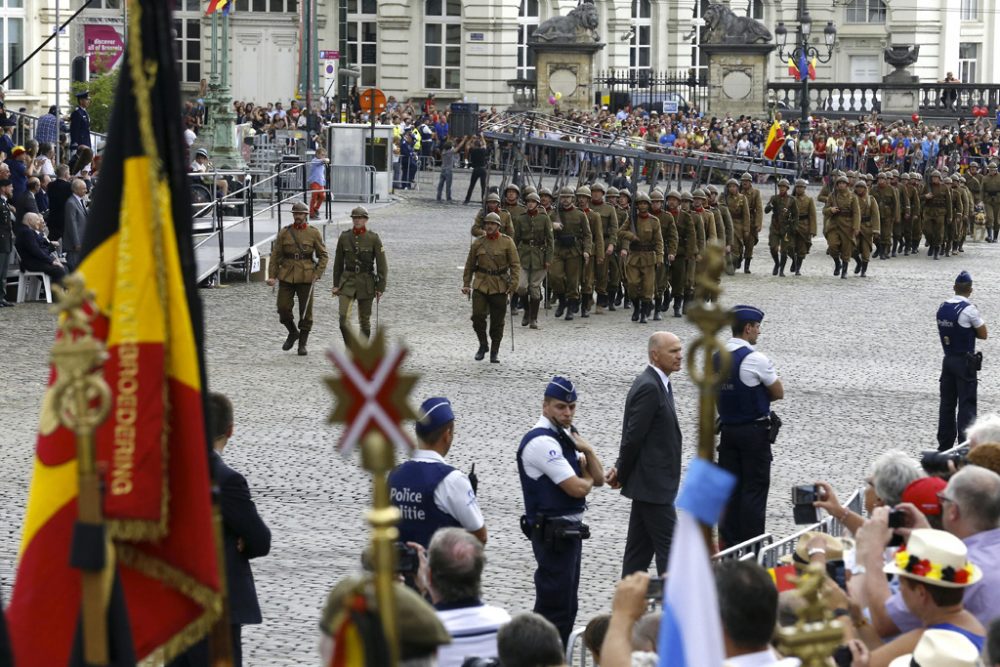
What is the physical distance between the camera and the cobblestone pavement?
1041 cm

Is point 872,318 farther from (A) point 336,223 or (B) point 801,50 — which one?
(B) point 801,50

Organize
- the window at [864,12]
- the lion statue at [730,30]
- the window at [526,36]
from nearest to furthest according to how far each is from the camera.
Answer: the lion statue at [730,30] < the window at [526,36] < the window at [864,12]

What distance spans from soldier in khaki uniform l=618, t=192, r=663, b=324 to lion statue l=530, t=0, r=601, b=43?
29.2 meters

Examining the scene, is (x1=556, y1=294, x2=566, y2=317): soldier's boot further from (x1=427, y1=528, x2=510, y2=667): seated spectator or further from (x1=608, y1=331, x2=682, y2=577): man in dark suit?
(x1=427, y1=528, x2=510, y2=667): seated spectator

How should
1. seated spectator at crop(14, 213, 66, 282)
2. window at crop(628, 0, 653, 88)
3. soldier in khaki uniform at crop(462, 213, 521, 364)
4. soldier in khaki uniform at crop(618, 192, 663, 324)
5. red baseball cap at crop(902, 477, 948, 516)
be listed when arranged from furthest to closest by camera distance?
1. window at crop(628, 0, 653, 88)
2. soldier in khaki uniform at crop(618, 192, 663, 324)
3. seated spectator at crop(14, 213, 66, 282)
4. soldier in khaki uniform at crop(462, 213, 521, 364)
5. red baseball cap at crop(902, 477, 948, 516)

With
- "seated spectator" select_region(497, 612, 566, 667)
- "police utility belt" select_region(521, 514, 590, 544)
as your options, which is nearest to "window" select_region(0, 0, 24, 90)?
"police utility belt" select_region(521, 514, 590, 544)

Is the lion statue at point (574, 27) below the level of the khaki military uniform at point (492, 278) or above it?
above

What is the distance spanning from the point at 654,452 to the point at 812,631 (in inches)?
248

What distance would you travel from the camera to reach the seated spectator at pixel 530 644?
208 inches

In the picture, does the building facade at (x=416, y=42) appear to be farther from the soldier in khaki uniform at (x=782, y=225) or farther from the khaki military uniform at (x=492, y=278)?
the khaki military uniform at (x=492, y=278)

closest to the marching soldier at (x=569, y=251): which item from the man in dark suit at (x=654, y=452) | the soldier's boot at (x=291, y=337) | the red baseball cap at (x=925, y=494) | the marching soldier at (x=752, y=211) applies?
the soldier's boot at (x=291, y=337)

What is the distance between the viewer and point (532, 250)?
840 inches

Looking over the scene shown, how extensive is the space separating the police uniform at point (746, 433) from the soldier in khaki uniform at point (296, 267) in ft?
26.7

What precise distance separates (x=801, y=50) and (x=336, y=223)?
63.7 feet
